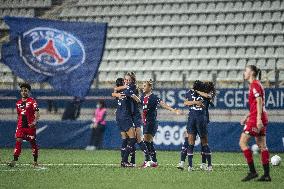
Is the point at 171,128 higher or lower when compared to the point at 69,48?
lower

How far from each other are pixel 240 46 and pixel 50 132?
9.12 meters

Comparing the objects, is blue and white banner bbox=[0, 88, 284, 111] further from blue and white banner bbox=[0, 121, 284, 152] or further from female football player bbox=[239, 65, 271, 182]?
female football player bbox=[239, 65, 271, 182]

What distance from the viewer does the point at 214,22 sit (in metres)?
34.6

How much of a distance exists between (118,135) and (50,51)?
4.15 m

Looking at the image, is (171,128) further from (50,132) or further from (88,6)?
(88,6)

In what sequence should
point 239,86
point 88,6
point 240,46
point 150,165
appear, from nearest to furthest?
point 150,165 → point 239,86 → point 240,46 → point 88,6

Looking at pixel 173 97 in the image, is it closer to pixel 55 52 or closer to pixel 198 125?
pixel 55 52

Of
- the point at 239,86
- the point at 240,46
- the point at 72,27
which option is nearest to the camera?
the point at 72,27

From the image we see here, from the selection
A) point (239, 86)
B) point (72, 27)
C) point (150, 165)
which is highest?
point (72, 27)

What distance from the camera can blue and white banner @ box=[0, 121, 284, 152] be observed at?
2722 cm

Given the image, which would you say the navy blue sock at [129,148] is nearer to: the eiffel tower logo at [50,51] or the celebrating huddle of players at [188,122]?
the celebrating huddle of players at [188,122]

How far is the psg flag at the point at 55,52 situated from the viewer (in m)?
26.8

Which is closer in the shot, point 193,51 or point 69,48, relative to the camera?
point 69,48

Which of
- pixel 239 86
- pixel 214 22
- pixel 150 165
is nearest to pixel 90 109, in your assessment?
pixel 239 86
